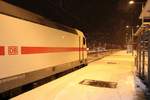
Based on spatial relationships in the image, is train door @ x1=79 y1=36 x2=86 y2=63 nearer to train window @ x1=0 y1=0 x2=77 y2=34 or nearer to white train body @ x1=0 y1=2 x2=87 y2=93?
white train body @ x1=0 y1=2 x2=87 y2=93

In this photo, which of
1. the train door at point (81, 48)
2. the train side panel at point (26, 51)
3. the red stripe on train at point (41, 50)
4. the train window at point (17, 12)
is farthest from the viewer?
the train door at point (81, 48)

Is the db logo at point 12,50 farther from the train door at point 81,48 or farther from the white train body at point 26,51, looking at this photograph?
the train door at point 81,48

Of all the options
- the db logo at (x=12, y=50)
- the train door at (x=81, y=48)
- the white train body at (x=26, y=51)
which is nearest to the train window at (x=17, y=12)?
the white train body at (x=26, y=51)

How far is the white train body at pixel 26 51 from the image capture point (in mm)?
9125

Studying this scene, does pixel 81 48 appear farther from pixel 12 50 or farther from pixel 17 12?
pixel 12 50

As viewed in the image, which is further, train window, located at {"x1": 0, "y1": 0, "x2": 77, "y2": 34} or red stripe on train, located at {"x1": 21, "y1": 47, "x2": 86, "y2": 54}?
red stripe on train, located at {"x1": 21, "y1": 47, "x2": 86, "y2": 54}

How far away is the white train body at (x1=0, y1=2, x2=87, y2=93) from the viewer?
9.12 m

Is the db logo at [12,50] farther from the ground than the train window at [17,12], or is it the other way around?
the train window at [17,12]

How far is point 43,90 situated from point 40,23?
9.66 ft

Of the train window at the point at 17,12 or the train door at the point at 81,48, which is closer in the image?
the train window at the point at 17,12

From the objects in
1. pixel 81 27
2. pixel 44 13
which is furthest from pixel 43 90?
pixel 81 27

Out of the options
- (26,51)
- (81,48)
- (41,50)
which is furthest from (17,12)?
(81,48)

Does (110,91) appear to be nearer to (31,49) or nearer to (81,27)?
(31,49)

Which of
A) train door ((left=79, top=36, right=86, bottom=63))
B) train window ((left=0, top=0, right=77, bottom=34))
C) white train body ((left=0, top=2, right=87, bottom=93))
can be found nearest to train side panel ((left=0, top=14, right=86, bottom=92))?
white train body ((left=0, top=2, right=87, bottom=93))
